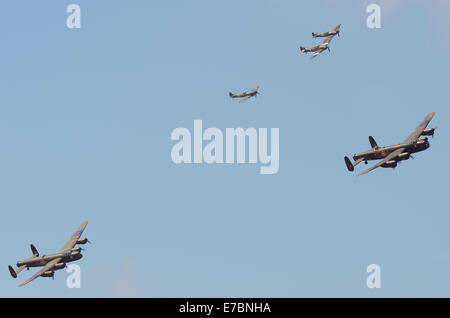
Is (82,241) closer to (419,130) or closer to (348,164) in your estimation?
(348,164)

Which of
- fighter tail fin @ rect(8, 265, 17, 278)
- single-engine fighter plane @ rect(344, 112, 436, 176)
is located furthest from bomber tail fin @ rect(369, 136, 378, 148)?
fighter tail fin @ rect(8, 265, 17, 278)

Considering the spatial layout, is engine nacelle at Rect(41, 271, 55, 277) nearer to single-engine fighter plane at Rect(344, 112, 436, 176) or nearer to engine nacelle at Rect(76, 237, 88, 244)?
engine nacelle at Rect(76, 237, 88, 244)

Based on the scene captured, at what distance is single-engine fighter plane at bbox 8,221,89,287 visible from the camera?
183750 mm

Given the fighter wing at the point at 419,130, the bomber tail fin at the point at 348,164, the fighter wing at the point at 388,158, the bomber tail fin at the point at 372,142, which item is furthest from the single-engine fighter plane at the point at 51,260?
the fighter wing at the point at 419,130

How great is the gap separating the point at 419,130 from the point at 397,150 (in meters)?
8.66

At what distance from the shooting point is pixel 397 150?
18250 centimetres

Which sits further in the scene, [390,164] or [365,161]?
[365,161]

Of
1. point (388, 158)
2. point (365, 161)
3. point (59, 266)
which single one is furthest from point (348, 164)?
point (59, 266)

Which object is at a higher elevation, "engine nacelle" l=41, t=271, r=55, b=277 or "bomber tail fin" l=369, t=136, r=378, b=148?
"bomber tail fin" l=369, t=136, r=378, b=148

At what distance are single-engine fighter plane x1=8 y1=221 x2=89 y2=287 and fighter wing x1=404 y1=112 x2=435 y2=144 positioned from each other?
70.0 m

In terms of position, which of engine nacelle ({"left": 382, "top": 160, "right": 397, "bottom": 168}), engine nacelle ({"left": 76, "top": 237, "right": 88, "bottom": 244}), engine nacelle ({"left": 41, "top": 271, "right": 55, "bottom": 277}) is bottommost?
engine nacelle ({"left": 41, "top": 271, "right": 55, "bottom": 277})

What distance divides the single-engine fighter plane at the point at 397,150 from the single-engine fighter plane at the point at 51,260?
59249 mm
